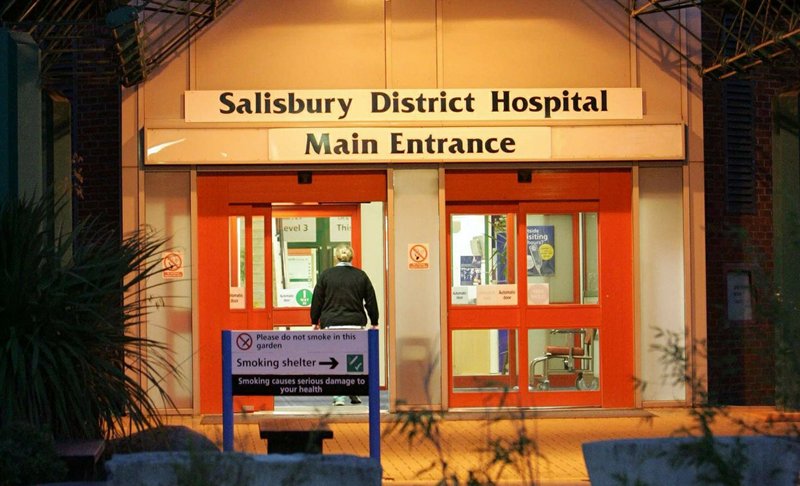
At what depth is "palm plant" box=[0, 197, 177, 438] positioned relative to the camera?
9102 millimetres

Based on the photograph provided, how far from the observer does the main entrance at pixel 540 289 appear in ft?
51.0

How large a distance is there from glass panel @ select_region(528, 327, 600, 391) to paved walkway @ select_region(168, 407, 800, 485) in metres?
0.47

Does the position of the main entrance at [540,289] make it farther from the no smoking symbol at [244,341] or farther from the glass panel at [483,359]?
the no smoking symbol at [244,341]

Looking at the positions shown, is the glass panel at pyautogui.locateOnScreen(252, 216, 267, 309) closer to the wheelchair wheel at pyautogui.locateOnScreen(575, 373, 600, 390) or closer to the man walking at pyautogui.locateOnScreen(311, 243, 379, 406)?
the man walking at pyautogui.locateOnScreen(311, 243, 379, 406)

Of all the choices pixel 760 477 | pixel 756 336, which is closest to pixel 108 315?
pixel 760 477

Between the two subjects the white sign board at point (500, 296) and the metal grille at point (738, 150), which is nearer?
the white sign board at point (500, 296)

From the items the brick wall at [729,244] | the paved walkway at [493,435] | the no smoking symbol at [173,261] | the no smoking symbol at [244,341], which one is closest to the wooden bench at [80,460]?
the paved walkway at [493,435]

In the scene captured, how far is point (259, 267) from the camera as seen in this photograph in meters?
15.7

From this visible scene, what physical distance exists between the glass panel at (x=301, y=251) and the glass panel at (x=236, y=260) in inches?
40.7

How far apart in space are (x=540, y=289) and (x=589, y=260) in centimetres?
69

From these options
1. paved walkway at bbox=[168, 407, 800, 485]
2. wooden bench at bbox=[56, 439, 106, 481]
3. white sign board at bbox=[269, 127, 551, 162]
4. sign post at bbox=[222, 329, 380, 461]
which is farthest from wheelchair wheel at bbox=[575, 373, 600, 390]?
wooden bench at bbox=[56, 439, 106, 481]

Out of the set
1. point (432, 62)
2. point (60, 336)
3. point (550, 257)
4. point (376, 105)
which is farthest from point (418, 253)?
point (60, 336)

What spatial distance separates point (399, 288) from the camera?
1531 centimetres

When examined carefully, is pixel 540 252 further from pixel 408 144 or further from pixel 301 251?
pixel 301 251
